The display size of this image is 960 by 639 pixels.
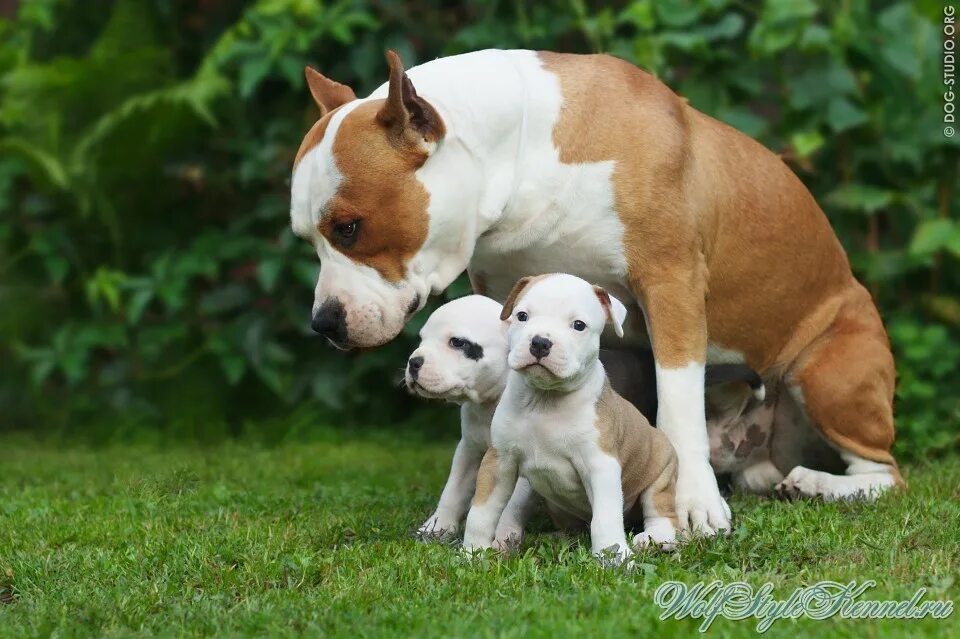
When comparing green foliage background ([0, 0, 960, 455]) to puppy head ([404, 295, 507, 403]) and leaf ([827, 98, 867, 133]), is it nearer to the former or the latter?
leaf ([827, 98, 867, 133])

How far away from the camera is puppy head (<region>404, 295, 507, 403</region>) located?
384 cm

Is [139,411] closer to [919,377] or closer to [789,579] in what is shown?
[919,377]

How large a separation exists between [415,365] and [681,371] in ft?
2.78

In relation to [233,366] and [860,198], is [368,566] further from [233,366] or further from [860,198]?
[860,198]

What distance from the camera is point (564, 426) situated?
140 inches

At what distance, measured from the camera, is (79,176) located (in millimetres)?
6961

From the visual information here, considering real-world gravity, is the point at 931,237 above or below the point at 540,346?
below

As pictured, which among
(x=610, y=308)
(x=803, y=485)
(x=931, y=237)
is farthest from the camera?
(x=931, y=237)

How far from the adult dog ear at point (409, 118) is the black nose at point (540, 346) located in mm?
728

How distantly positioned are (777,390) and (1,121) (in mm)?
4667

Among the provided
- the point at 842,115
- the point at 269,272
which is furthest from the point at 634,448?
the point at 269,272

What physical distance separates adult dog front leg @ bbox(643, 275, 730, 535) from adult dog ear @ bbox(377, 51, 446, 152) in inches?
34.1

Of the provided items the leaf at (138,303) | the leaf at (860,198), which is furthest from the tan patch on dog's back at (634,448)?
the leaf at (138,303)

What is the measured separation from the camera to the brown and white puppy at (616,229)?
3.74 m
